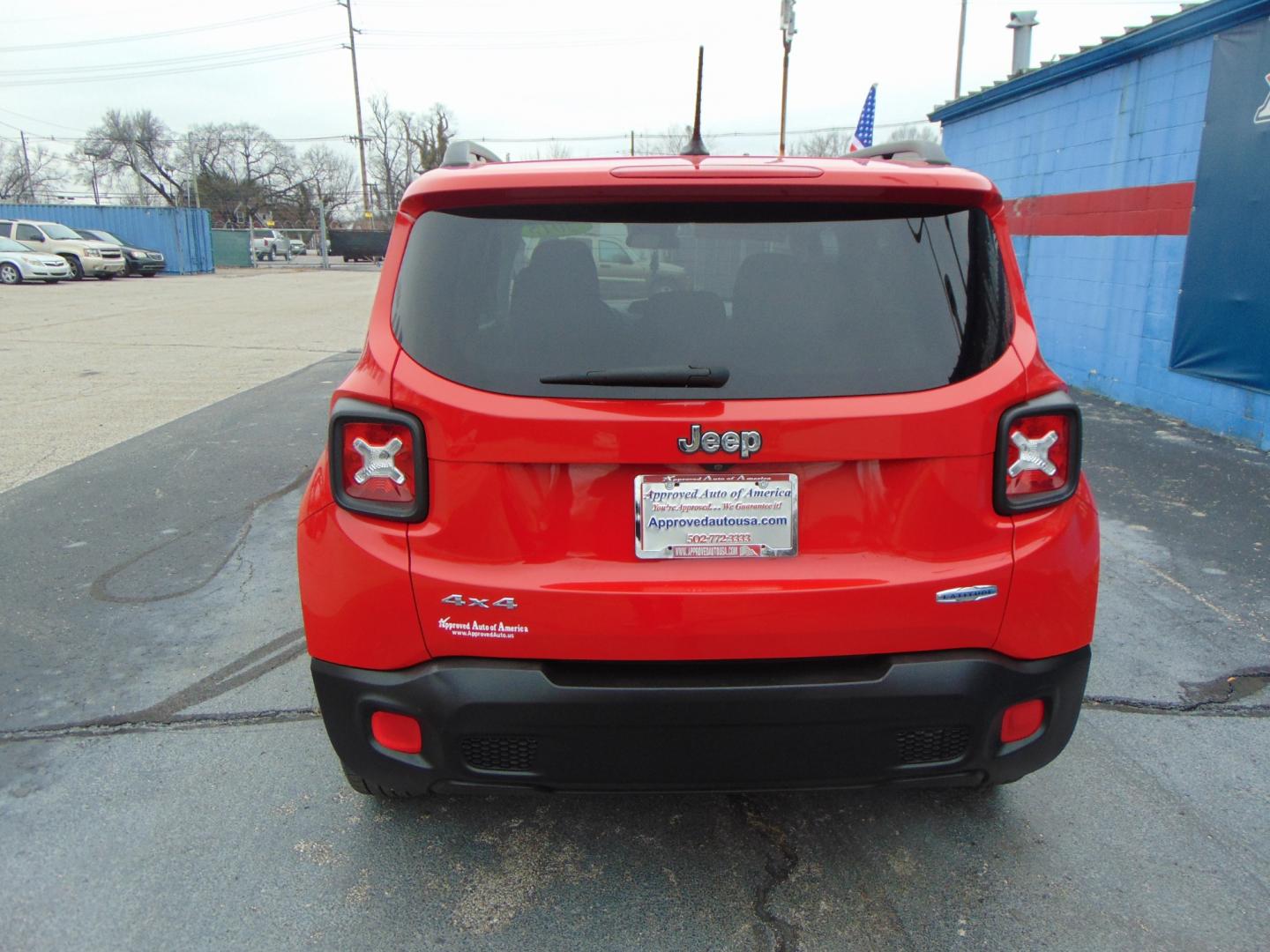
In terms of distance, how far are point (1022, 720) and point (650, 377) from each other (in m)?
1.19

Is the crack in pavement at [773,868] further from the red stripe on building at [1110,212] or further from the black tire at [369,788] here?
the red stripe on building at [1110,212]

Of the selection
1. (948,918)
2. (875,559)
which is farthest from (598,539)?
(948,918)

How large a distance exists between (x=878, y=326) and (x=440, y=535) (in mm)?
1089

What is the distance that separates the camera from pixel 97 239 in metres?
32.5

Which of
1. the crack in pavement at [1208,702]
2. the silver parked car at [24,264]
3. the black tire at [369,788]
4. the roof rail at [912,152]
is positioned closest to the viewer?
the black tire at [369,788]

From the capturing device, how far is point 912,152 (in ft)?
8.78

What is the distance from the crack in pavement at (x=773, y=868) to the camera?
2295 mm

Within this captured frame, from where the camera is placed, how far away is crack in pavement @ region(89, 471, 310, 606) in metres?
4.45

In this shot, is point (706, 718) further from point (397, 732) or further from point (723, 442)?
point (397, 732)

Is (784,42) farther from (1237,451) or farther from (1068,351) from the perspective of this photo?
(1237,451)

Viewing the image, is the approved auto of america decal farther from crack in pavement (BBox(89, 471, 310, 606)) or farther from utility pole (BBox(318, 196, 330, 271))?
utility pole (BBox(318, 196, 330, 271))

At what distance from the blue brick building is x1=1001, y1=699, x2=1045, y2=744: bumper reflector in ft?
20.7

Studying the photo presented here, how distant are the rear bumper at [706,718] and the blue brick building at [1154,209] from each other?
6532mm

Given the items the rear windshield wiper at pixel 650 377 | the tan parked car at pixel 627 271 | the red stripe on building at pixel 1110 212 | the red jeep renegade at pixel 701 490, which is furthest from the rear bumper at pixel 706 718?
the red stripe on building at pixel 1110 212
